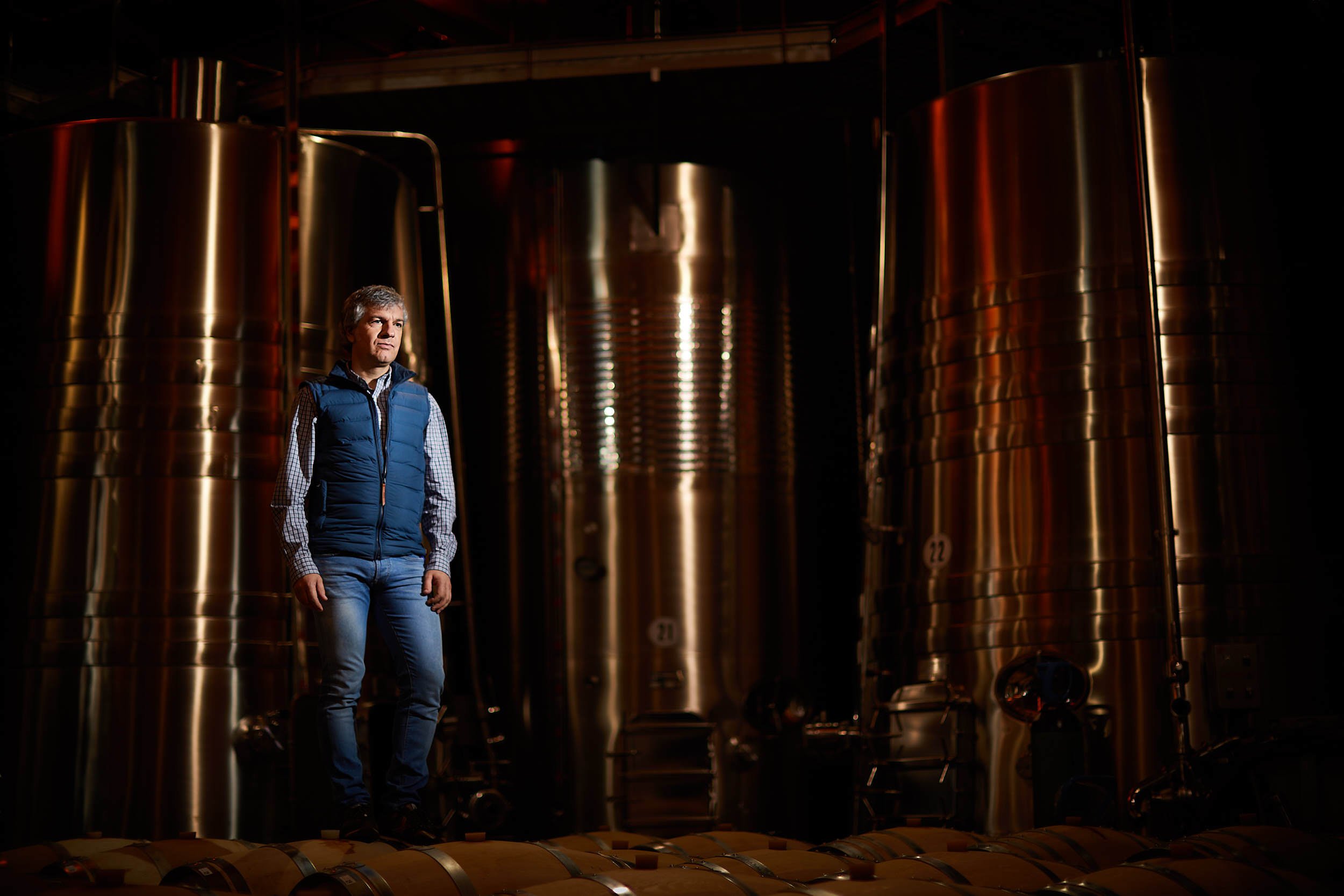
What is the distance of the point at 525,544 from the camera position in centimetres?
1070

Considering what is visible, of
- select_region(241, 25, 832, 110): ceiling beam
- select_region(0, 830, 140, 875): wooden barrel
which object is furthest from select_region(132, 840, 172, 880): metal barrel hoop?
select_region(241, 25, 832, 110): ceiling beam

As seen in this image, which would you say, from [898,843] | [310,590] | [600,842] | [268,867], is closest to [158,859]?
[268,867]

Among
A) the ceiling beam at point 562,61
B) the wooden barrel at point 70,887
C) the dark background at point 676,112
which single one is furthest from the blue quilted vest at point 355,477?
the ceiling beam at point 562,61

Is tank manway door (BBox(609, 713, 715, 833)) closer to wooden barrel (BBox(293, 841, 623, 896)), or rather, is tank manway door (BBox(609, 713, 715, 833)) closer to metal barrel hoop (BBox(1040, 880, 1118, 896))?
wooden barrel (BBox(293, 841, 623, 896))

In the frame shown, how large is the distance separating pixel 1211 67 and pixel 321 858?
6.59m

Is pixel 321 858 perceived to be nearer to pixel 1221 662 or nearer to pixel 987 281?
pixel 1221 662

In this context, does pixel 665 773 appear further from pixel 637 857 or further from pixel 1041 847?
pixel 637 857

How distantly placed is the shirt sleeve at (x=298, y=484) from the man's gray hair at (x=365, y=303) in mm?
316

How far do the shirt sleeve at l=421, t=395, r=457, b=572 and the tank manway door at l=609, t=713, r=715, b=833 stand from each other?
13.8ft

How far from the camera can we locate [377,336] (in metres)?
5.82

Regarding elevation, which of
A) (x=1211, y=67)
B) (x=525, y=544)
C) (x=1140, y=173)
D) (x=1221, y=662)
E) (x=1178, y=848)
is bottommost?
(x=1178, y=848)

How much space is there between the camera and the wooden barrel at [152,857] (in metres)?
4.70

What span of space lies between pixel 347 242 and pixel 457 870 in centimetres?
609

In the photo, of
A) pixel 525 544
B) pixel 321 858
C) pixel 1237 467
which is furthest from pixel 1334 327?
pixel 321 858
